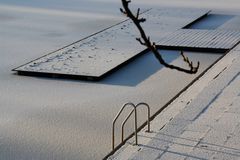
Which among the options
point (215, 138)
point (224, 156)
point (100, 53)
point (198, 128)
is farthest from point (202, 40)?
point (224, 156)

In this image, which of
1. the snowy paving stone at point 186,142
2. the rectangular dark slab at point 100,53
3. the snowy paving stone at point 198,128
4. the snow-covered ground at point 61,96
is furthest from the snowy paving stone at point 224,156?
the rectangular dark slab at point 100,53

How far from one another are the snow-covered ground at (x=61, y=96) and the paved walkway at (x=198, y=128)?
0.28 meters

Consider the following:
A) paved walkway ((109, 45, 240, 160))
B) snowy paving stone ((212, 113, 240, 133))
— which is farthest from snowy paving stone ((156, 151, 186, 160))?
snowy paving stone ((212, 113, 240, 133))

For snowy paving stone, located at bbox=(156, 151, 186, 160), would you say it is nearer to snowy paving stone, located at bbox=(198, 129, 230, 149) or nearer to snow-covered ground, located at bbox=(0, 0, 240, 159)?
snowy paving stone, located at bbox=(198, 129, 230, 149)

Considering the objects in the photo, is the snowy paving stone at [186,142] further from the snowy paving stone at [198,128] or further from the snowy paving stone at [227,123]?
the snowy paving stone at [227,123]

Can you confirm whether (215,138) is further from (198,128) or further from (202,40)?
(202,40)

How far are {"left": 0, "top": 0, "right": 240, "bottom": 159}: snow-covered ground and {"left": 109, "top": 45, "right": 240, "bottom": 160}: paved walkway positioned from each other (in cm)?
28

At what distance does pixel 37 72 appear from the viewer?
477cm

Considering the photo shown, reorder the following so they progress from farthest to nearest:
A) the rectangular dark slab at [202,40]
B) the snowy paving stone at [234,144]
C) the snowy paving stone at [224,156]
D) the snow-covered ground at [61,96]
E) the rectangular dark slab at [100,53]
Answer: the rectangular dark slab at [202,40], the rectangular dark slab at [100,53], the snow-covered ground at [61,96], the snowy paving stone at [234,144], the snowy paving stone at [224,156]

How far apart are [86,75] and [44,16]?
341cm

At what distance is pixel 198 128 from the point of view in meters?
3.16

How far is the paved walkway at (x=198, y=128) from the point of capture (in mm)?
2820

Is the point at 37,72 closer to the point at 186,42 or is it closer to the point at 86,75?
the point at 86,75

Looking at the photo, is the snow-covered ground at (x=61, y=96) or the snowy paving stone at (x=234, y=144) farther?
the snow-covered ground at (x=61, y=96)
